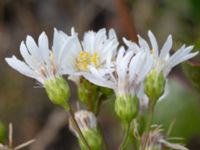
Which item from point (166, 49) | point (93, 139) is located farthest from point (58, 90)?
point (166, 49)

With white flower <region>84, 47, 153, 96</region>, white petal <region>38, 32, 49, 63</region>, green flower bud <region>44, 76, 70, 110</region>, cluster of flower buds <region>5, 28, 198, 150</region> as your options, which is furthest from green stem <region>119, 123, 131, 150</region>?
white petal <region>38, 32, 49, 63</region>

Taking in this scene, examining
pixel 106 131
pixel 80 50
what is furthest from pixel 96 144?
pixel 106 131

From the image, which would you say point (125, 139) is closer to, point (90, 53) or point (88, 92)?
point (88, 92)

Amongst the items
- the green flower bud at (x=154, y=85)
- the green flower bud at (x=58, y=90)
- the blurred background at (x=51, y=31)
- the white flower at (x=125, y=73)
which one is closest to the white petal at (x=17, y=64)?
the green flower bud at (x=58, y=90)

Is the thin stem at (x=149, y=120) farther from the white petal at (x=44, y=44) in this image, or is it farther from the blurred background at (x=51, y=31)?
the blurred background at (x=51, y=31)

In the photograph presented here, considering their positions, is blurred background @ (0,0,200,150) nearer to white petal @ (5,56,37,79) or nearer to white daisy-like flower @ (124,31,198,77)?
white daisy-like flower @ (124,31,198,77)
